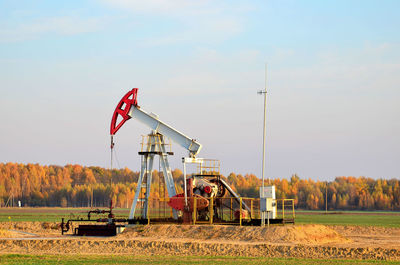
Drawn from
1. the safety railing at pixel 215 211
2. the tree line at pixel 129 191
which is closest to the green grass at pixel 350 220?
the safety railing at pixel 215 211

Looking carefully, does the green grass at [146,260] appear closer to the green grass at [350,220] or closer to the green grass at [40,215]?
the green grass at [40,215]

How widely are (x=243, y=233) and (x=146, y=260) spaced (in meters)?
8.65

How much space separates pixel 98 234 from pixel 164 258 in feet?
36.4

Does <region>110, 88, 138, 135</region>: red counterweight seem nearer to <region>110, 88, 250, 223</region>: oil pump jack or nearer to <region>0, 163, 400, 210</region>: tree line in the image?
<region>110, 88, 250, 223</region>: oil pump jack

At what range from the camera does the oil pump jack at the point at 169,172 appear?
38.7 metres

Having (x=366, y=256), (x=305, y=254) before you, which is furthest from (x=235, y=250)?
(x=366, y=256)

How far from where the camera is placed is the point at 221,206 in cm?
3928

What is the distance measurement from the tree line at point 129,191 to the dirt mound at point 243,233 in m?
101

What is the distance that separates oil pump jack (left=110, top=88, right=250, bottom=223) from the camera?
127 feet

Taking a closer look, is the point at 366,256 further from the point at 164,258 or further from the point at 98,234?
the point at 98,234

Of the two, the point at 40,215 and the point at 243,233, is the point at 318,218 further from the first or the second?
the point at 243,233

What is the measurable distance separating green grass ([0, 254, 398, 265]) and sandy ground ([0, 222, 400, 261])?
1785 mm

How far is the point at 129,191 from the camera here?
152 meters

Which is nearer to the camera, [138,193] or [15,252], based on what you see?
[15,252]
